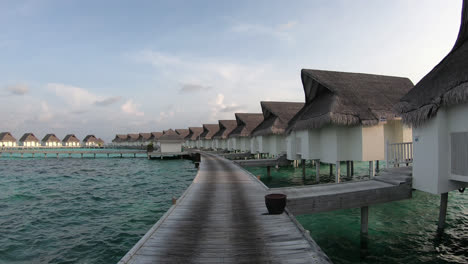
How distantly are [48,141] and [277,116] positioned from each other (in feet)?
357

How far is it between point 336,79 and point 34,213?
1980 cm

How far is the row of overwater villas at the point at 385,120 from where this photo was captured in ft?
24.6

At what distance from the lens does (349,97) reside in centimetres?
1471

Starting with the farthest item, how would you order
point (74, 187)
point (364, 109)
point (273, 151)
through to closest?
point (273, 151)
point (74, 187)
point (364, 109)

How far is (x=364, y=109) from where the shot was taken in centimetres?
1395

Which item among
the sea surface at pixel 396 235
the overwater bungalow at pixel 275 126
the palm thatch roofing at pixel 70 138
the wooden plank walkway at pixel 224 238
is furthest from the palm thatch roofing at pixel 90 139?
the sea surface at pixel 396 235

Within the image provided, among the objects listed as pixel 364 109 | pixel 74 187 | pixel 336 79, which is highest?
pixel 336 79

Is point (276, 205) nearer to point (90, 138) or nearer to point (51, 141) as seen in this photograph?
point (51, 141)

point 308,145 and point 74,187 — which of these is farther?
point 74,187

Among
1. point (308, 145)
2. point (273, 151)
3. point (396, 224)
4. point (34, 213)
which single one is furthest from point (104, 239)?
point (273, 151)

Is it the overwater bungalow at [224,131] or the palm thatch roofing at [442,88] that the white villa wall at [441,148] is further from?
the overwater bungalow at [224,131]

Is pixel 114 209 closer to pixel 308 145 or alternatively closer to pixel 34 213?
pixel 34 213

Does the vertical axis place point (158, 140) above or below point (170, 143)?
above

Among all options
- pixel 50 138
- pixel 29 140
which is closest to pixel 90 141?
pixel 50 138
